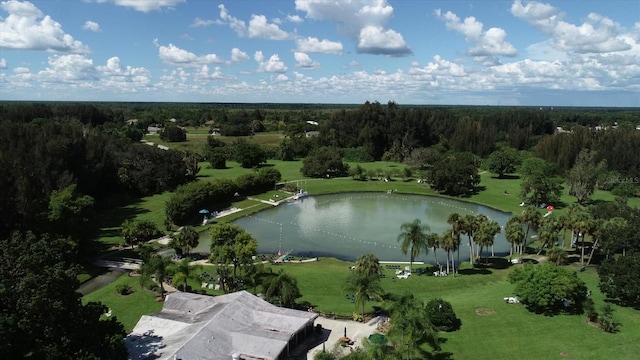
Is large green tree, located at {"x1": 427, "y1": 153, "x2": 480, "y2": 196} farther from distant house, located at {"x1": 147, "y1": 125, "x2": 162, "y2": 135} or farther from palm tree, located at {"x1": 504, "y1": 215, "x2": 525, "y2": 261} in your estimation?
distant house, located at {"x1": 147, "y1": 125, "x2": 162, "y2": 135}

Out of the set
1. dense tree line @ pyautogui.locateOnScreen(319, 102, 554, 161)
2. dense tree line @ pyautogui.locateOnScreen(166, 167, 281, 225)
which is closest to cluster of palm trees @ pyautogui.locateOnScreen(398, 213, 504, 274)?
dense tree line @ pyautogui.locateOnScreen(166, 167, 281, 225)

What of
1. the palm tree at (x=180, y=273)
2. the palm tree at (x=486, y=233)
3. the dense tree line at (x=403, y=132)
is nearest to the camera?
the palm tree at (x=180, y=273)

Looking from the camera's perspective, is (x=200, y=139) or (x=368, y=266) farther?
(x=200, y=139)

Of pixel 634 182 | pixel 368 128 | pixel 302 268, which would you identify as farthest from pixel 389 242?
pixel 368 128

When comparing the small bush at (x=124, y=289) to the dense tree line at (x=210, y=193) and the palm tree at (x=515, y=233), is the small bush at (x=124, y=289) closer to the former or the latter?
the dense tree line at (x=210, y=193)

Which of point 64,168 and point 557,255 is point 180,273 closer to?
point 557,255

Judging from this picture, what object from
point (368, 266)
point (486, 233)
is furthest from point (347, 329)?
point (486, 233)

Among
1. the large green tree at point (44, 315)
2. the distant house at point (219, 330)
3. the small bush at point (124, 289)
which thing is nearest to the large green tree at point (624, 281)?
the distant house at point (219, 330)
